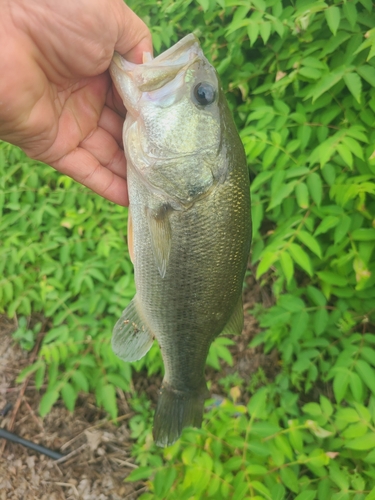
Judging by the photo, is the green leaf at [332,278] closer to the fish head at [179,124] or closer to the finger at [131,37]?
the fish head at [179,124]

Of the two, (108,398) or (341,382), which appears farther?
(108,398)

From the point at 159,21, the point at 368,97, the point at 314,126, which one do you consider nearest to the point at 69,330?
the point at 314,126

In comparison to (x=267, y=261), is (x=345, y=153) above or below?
above

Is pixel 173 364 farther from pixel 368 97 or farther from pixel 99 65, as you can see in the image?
pixel 368 97

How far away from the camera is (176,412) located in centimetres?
176

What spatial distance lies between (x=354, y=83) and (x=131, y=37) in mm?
1037

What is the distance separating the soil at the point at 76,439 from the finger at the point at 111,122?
5.37 feet

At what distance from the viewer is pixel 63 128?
1691mm

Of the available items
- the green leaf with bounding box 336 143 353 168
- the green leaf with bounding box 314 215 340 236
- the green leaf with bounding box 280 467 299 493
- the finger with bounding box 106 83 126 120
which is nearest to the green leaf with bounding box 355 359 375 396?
the green leaf with bounding box 280 467 299 493

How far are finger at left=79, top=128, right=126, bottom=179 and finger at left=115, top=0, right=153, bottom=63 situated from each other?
39cm

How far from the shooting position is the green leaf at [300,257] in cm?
176

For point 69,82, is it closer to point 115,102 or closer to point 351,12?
point 115,102

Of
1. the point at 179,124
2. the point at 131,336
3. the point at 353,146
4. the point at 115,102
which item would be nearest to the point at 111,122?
the point at 115,102

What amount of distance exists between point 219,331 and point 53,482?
1808mm
